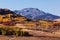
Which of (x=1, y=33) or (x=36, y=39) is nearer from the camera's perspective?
(x=36, y=39)

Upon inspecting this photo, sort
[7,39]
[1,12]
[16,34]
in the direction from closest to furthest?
1. [7,39]
2. [16,34]
3. [1,12]

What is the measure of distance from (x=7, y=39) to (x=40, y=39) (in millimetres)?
3113

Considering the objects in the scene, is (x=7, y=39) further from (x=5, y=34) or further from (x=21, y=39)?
(x=5, y=34)

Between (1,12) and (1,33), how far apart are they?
2131 inches

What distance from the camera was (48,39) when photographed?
2209cm

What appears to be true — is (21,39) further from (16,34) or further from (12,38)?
(16,34)

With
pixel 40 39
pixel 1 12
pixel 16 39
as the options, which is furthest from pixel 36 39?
pixel 1 12

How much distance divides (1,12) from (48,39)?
5728cm

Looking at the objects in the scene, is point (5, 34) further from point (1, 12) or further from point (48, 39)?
point (1, 12)

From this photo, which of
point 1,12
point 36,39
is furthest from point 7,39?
point 1,12

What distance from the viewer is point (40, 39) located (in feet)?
71.5

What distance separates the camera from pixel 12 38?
21.6 metres

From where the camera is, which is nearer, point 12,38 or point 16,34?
point 12,38

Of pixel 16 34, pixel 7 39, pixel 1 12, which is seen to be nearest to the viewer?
pixel 7 39
